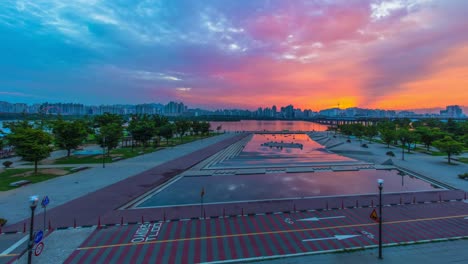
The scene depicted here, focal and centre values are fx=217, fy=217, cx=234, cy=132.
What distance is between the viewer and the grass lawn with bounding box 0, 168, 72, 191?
21.1m

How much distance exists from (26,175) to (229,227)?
25.0 metres

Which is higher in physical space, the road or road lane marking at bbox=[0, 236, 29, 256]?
the road

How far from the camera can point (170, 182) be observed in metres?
22.5

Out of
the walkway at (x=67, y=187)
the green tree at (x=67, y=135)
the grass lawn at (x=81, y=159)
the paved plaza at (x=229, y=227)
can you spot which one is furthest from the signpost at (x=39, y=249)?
the green tree at (x=67, y=135)

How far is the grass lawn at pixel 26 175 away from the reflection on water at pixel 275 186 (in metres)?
13.9

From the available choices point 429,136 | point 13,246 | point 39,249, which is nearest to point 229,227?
point 39,249

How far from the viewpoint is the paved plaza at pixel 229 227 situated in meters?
10.4

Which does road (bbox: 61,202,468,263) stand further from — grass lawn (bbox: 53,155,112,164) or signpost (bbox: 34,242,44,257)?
grass lawn (bbox: 53,155,112,164)

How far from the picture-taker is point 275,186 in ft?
69.8

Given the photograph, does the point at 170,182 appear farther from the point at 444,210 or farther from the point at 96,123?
the point at 96,123

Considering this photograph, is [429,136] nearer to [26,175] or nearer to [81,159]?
[81,159]

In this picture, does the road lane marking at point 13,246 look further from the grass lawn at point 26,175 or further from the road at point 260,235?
the grass lawn at point 26,175

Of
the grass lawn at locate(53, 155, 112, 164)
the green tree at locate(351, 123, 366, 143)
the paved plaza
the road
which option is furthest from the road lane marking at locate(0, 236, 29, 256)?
the green tree at locate(351, 123, 366, 143)

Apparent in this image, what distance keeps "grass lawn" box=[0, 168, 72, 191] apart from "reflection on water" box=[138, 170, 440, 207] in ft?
45.5
